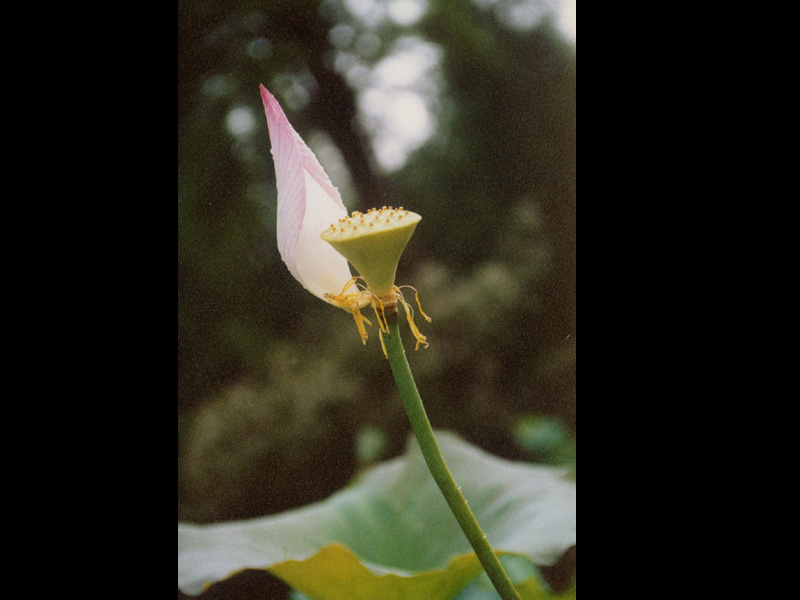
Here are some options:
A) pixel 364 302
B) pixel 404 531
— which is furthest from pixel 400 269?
pixel 404 531

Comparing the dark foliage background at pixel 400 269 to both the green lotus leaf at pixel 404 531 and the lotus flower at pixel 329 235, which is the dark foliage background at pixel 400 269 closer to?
the green lotus leaf at pixel 404 531

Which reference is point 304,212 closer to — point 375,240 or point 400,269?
point 375,240

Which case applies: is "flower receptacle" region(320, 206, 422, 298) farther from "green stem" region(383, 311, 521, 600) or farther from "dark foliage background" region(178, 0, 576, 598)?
"dark foliage background" region(178, 0, 576, 598)

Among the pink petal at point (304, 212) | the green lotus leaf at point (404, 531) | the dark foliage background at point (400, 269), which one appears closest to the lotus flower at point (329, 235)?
the pink petal at point (304, 212)

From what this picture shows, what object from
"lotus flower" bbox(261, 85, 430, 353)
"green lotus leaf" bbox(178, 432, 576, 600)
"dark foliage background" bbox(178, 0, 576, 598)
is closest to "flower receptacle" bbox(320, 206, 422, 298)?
"lotus flower" bbox(261, 85, 430, 353)

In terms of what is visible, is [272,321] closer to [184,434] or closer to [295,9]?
[184,434]
